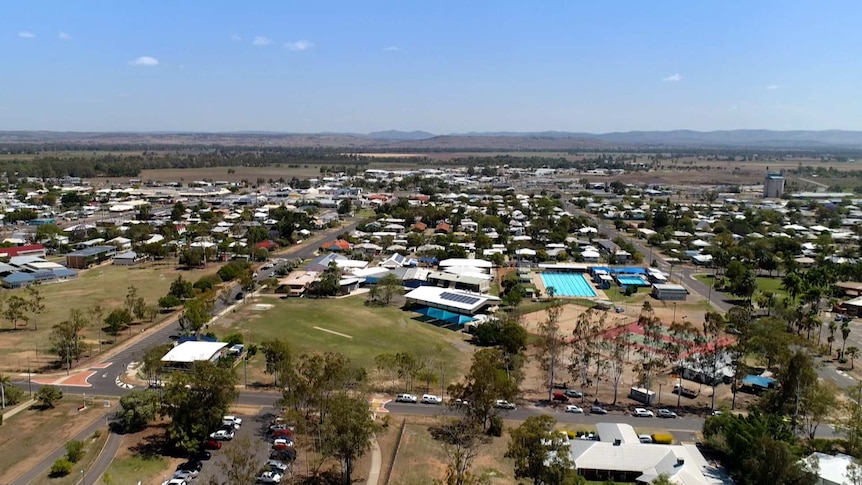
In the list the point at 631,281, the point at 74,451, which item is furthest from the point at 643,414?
the point at 631,281

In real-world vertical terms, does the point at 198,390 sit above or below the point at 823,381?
above

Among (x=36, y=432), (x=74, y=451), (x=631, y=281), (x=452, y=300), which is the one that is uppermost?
(x=452, y=300)

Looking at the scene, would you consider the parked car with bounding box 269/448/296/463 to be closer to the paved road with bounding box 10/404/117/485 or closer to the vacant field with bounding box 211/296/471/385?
the paved road with bounding box 10/404/117/485

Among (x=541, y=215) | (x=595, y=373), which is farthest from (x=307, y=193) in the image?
(x=595, y=373)

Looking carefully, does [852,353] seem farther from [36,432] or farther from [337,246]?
[337,246]

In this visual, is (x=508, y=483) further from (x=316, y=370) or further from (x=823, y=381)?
(x=823, y=381)

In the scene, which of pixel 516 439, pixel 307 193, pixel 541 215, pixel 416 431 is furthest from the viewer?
pixel 307 193
